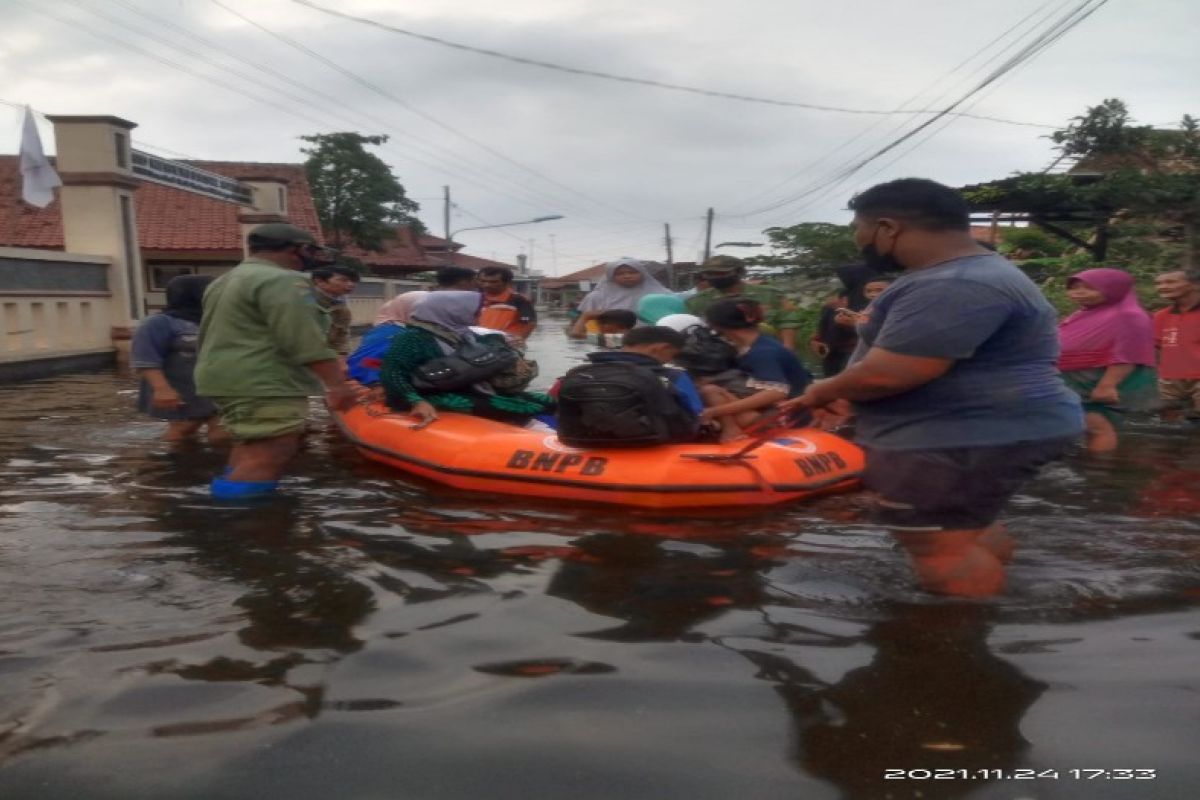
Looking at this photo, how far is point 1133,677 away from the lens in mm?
2920

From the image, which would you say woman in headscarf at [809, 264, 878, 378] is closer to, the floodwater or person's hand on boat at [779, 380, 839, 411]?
the floodwater

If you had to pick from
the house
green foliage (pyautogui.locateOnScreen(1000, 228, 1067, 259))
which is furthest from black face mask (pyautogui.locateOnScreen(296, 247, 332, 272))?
the house

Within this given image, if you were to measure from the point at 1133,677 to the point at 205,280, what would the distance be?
6.04 m

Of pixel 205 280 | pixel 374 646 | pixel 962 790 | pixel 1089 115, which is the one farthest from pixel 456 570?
pixel 1089 115

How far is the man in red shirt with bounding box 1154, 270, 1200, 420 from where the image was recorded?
7258 millimetres

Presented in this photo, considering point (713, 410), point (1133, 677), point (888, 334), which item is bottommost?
point (1133, 677)

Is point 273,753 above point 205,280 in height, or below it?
below

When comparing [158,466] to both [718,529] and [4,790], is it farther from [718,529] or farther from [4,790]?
[4,790]

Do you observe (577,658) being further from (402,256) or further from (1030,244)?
(402,256)

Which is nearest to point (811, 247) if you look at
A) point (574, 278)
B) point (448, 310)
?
point (448, 310)

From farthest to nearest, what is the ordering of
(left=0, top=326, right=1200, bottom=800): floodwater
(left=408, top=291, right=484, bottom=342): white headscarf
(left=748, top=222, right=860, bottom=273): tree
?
1. (left=748, top=222, right=860, bottom=273): tree
2. (left=408, top=291, right=484, bottom=342): white headscarf
3. (left=0, top=326, right=1200, bottom=800): floodwater

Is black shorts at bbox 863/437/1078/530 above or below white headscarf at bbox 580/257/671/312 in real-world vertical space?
below

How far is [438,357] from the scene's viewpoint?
21.2 feet

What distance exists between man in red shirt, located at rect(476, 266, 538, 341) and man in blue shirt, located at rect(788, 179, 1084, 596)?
550 cm
